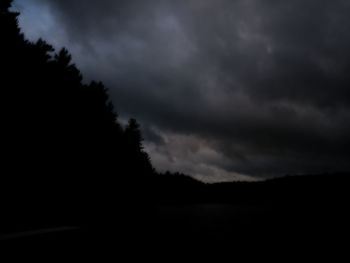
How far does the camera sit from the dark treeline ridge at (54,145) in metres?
24.7

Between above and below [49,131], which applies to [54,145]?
below

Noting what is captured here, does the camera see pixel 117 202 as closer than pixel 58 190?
No

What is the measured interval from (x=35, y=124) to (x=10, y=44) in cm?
757

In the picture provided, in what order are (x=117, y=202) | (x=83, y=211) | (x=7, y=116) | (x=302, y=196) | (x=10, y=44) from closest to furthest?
(x=7, y=116), (x=10, y=44), (x=83, y=211), (x=117, y=202), (x=302, y=196)

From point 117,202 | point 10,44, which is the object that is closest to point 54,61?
point 10,44

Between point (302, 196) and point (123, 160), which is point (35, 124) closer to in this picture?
point (123, 160)

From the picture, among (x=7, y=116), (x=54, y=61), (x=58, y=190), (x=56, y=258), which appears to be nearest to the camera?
(x=56, y=258)

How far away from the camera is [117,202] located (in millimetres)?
49656

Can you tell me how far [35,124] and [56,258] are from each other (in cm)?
2592

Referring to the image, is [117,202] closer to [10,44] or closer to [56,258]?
[10,44]

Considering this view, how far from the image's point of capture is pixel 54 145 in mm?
31609

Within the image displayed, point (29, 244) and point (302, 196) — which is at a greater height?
point (302, 196)

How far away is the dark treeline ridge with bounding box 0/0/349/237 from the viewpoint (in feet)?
80.9

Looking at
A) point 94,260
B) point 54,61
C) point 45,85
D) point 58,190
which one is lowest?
point 94,260
